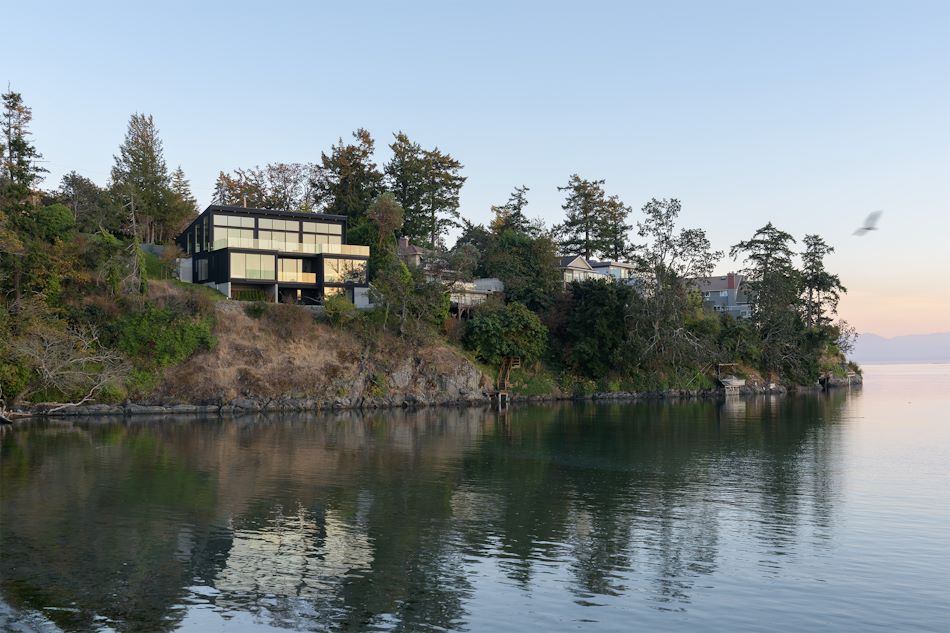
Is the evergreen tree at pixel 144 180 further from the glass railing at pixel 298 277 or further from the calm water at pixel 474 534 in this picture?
the calm water at pixel 474 534

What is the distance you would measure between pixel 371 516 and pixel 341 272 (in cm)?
6018

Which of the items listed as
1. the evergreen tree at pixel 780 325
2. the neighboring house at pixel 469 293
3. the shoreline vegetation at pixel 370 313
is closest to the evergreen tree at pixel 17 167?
the shoreline vegetation at pixel 370 313

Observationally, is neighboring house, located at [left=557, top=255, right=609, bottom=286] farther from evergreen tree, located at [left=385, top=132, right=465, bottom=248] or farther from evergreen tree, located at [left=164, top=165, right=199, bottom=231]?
evergreen tree, located at [left=164, top=165, right=199, bottom=231]

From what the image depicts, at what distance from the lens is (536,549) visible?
22734 millimetres

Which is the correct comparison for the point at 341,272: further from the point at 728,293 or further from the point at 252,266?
the point at 728,293

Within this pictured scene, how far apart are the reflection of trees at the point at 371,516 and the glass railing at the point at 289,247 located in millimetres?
31140

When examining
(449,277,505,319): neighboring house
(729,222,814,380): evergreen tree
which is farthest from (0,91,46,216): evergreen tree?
(729,222,814,380): evergreen tree

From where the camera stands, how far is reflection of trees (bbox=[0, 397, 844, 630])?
1870 centimetres

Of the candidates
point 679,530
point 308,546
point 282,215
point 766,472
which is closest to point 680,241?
point 282,215

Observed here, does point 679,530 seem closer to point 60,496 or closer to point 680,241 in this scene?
point 60,496

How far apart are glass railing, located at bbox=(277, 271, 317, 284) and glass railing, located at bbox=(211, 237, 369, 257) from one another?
8.17 feet

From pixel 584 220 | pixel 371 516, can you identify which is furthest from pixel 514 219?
pixel 371 516

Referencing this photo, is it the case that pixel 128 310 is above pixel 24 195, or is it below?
below

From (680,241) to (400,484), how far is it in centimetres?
7091
